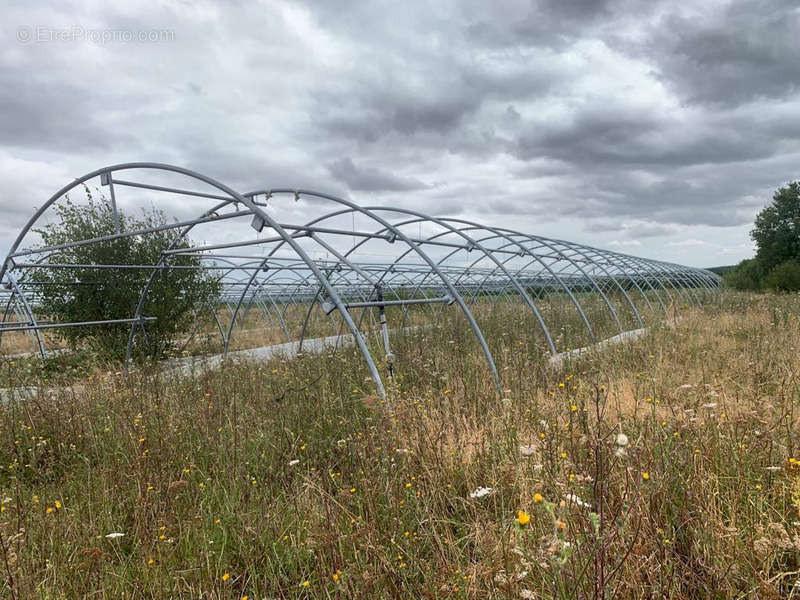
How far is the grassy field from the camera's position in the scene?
2.03 meters

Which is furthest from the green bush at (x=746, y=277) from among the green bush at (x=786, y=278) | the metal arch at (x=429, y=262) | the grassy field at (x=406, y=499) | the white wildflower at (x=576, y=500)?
the white wildflower at (x=576, y=500)

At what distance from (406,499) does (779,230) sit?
45459mm

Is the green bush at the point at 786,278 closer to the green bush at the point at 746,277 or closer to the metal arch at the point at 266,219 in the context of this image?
the green bush at the point at 746,277

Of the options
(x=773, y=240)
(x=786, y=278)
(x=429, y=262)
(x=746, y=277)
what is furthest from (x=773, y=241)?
(x=429, y=262)

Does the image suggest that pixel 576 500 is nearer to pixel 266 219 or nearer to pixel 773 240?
pixel 266 219

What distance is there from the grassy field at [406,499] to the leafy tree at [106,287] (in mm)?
5714

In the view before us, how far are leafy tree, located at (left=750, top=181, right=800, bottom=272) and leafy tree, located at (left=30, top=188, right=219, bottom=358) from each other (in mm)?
41066

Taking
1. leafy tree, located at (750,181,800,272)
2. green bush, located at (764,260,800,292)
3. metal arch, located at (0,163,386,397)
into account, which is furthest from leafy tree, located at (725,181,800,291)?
metal arch, located at (0,163,386,397)

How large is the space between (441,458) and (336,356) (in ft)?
12.8

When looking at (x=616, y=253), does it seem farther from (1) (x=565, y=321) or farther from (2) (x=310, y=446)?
(2) (x=310, y=446)

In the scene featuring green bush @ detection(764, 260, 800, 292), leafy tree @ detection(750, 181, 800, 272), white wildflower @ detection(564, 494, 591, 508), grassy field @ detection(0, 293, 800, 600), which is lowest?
grassy field @ detection(0, 293, 800, 600)

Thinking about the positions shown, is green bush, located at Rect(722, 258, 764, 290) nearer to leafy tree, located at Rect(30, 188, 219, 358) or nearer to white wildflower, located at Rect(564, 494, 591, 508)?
leafy tree, located at Rect(30, 188, 219, 358)

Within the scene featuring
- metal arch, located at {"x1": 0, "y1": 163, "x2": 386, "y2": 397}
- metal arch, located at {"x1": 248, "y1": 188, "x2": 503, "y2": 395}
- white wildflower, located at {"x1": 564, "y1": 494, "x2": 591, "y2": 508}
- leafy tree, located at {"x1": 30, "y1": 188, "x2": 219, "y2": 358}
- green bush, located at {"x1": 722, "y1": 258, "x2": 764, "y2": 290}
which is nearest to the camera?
white wildflower, located at {"x1": 564, "y1": 494, "x2": 591, "y2": 508}

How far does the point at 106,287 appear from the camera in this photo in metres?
10.4
